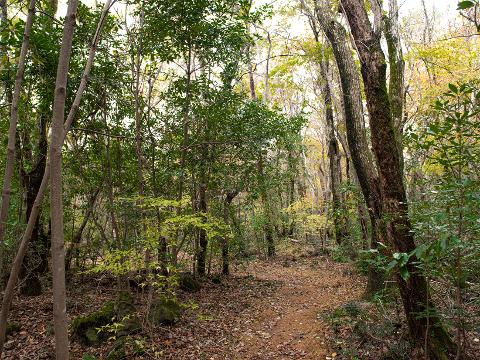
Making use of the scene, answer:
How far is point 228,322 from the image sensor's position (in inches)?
302

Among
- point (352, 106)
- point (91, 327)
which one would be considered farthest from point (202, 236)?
point (352, 106)

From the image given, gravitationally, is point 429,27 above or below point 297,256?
above

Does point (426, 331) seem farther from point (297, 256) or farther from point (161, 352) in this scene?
point (297, 256)

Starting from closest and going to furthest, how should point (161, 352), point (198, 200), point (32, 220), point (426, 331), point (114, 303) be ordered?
1. point (32, 220)
2. point (426, 331)
3. point (161, 352)
4. point (114, 303)
5. point (198, 200)

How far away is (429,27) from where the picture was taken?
1661cm

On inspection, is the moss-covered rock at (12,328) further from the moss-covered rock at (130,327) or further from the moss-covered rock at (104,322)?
the moss-covered rock at (130,327)

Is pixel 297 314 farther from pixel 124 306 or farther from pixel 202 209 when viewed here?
pixel 202 209

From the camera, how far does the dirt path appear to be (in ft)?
19.3

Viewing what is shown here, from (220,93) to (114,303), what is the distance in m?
5.47

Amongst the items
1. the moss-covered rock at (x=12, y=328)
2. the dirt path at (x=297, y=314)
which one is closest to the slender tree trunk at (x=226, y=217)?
the dirt path at (x=297, y=314)

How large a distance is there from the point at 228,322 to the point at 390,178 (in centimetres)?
540

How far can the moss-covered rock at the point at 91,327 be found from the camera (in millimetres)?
6051

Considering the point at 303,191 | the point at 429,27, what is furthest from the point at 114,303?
the point at 303,191

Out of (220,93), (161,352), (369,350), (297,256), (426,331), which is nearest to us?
(426,331)
